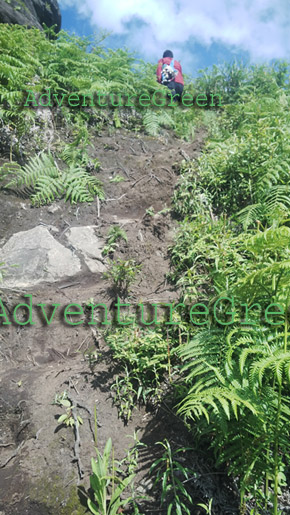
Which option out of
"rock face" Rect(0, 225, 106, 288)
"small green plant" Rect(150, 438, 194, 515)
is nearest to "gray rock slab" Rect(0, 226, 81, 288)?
"rock face" Rect(0, 225, 106, 288)

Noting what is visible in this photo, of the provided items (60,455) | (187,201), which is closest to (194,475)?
(60,455)

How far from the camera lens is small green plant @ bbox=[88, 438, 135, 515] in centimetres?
216

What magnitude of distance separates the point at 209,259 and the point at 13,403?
7.62 feet

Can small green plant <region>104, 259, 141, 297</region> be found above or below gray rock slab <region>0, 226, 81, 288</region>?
below

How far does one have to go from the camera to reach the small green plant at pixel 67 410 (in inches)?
108

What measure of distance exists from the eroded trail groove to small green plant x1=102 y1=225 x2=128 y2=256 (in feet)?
0.30

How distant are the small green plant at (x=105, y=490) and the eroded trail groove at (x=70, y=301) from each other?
163mm

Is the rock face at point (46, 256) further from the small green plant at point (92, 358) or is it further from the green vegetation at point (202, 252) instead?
the small green plant at point (92, 358)

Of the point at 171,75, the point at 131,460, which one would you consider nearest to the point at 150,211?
the point at 131,460

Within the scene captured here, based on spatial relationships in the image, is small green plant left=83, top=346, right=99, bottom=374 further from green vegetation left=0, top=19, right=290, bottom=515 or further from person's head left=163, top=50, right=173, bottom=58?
person's head left=163, top=50, right=173, bottom=58

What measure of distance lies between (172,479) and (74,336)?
171 centimetres

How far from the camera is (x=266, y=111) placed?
614cm

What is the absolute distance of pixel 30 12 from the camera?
31.6ft

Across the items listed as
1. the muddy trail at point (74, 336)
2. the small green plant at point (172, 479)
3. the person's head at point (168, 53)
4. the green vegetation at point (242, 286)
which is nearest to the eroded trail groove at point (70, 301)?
the muddy trail at point (74, 336)
